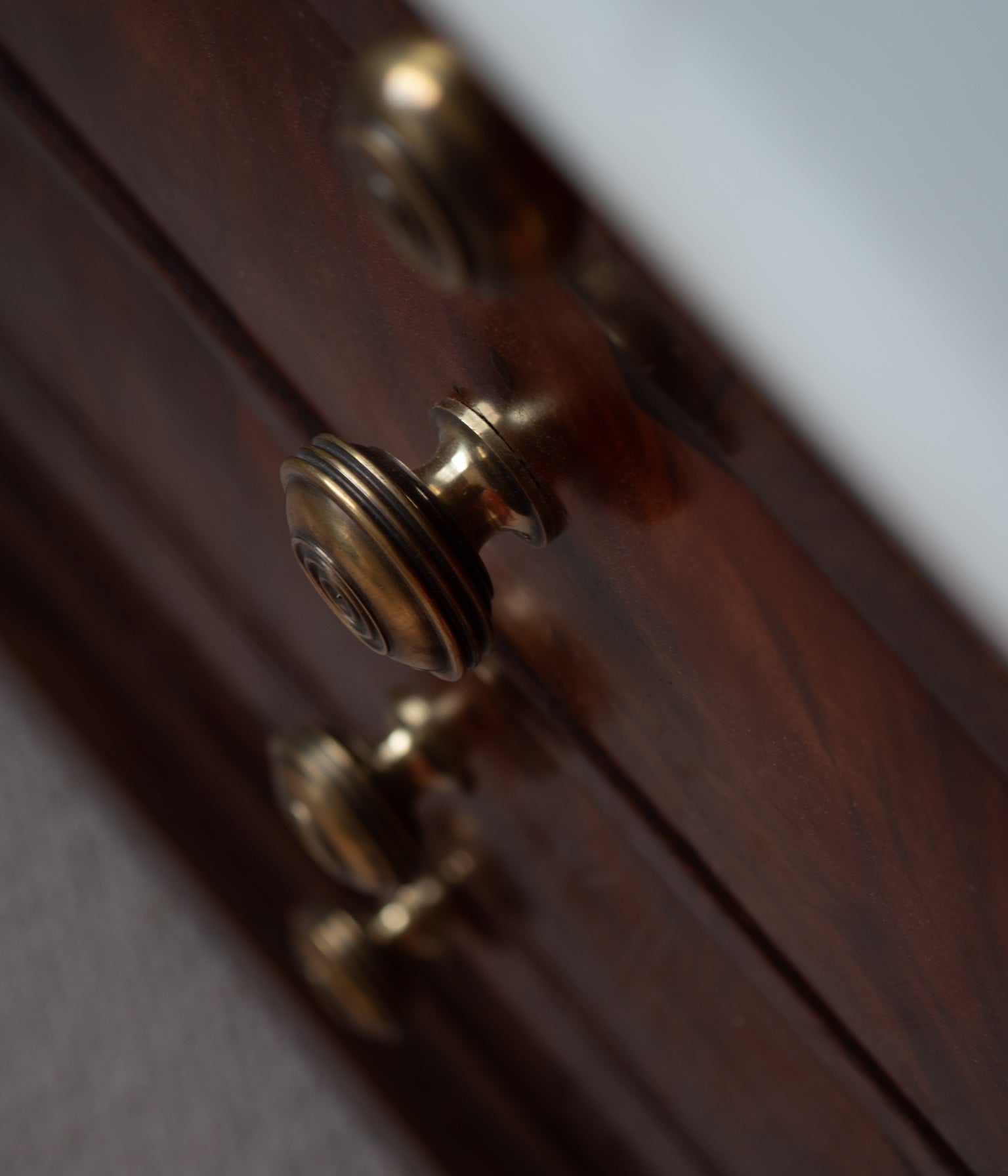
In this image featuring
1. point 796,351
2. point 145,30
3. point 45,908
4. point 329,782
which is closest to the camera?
point 796,351

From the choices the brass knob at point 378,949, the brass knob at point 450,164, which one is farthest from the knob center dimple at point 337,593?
the brass knob at point 378,949

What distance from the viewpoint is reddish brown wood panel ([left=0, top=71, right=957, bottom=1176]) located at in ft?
1.07

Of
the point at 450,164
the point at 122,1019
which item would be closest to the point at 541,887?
the point at 450,164

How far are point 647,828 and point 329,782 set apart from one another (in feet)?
0.45

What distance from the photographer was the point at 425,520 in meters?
0.23

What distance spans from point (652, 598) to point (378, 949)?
0.34m

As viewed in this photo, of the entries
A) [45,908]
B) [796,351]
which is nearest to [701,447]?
[796,351]

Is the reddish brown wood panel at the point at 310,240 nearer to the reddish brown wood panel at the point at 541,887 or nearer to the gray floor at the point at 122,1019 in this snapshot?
the reddish brown wood panel at the point at 541,887

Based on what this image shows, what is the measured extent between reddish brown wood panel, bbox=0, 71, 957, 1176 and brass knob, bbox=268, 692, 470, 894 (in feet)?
Result: 0.08

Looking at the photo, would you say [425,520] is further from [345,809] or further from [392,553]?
[345,809]

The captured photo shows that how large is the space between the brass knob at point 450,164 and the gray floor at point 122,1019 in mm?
604

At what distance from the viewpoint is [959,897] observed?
205mm

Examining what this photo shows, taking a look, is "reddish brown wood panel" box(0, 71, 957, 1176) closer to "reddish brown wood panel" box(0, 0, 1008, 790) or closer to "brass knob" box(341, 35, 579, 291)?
"reddish brown wood panel" box(0, 0, 1008, 790)

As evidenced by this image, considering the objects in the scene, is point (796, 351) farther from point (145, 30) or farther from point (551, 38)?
point (145, 30)
